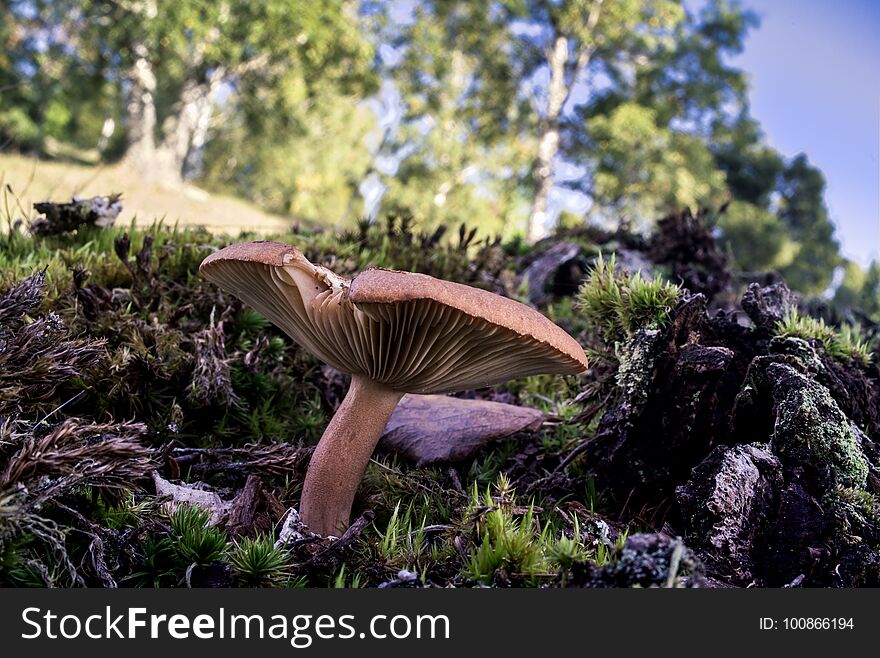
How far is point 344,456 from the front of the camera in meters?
1.67

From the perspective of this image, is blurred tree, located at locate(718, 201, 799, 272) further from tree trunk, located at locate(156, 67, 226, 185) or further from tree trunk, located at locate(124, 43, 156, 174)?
tree trunk, located at locate(124, 43, 156, 174)

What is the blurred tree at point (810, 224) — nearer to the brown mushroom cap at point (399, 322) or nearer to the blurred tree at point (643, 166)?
the blurred tree at point (643, 166)

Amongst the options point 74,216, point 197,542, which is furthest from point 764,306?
point 74,216

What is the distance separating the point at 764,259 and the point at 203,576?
2479 cm

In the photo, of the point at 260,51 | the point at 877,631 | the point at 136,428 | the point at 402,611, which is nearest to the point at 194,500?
the point at 136,428

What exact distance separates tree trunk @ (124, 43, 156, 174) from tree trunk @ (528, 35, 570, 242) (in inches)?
468

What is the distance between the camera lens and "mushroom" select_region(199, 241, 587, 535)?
4.37 feet

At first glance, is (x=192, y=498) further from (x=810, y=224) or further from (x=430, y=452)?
(x=810, y=224)

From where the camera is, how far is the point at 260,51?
16375 millimetres

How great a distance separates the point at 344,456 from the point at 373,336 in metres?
0.38

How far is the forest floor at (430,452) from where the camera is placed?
1.33 meters

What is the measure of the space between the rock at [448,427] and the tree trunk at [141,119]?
61.0 ft

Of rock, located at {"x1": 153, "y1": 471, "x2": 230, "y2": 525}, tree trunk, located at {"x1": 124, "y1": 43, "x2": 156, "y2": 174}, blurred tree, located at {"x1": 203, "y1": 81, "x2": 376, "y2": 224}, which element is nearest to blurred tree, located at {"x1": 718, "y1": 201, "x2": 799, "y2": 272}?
blurred tree, located at {"x1": 203, "y1": 81, "x2": 376, "y2": 224}

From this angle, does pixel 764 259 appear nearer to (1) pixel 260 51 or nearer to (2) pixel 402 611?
(1) pixel 260 51
